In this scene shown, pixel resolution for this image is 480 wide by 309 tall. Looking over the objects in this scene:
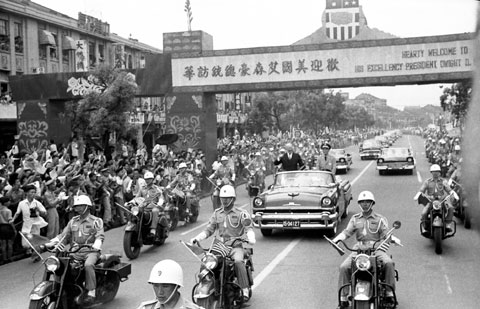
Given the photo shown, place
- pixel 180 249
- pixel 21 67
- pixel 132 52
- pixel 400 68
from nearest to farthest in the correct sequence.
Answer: pixel 180 249
pixel 400 68
pixel 21 67
pixel 132 52

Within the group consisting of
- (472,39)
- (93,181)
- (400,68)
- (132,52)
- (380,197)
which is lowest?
(380,197)

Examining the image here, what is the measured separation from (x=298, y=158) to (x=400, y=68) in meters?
9.09

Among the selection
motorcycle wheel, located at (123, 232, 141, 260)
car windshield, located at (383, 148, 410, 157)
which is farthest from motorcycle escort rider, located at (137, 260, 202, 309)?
car windshield, located at (383, 148, 410, 157)

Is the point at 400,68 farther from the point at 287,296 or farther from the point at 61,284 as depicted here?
the point at 61,284

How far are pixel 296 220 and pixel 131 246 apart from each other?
11.3 ft

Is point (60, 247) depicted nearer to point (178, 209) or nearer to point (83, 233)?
point (83, 233)

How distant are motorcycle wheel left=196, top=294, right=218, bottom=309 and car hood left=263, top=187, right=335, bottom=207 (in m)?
6.20

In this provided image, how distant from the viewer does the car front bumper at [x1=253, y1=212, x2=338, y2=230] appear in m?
12.4

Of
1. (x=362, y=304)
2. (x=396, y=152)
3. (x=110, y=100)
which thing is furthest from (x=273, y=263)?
(x=396, y=152)

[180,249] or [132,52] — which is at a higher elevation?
[132,52]

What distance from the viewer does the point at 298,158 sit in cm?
1698

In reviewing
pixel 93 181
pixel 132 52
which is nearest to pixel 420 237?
pixel 93 181

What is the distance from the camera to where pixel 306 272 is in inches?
377

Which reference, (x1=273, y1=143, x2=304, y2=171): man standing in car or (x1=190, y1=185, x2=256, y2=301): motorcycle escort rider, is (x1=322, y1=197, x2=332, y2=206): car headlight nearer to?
(x1=273, y1=143, x2=304, y2=171): man standing in car
